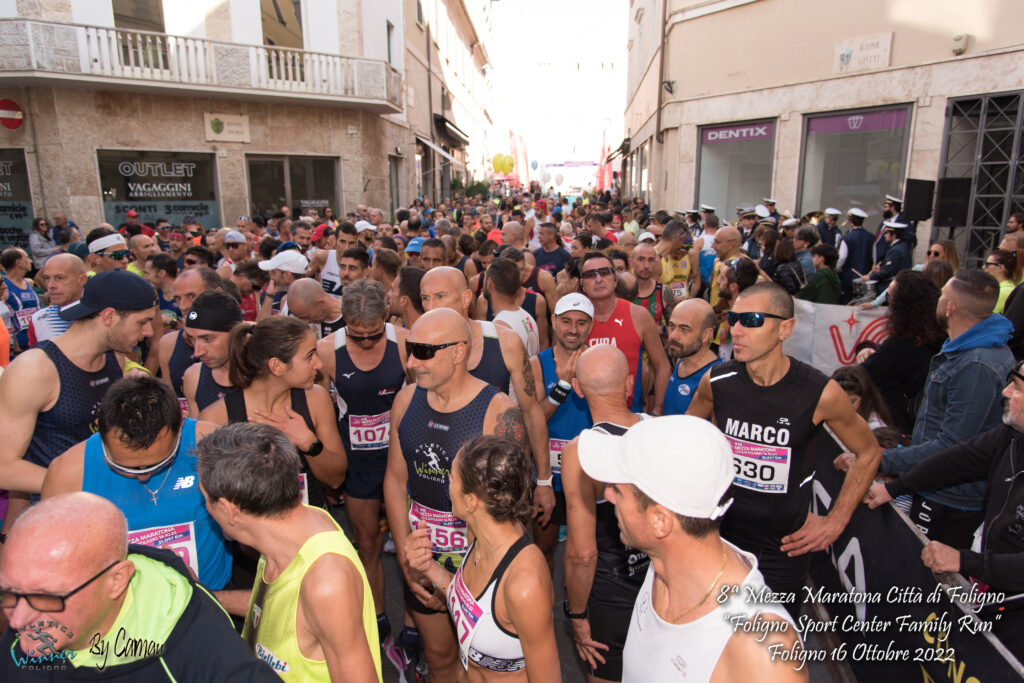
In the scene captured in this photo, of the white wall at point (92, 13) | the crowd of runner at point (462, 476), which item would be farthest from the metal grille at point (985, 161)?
the white wall at point (92, 13)

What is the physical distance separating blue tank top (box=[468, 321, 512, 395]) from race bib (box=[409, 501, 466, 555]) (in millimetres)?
967

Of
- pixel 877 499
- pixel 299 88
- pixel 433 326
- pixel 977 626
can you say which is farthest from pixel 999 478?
pixel 299 88

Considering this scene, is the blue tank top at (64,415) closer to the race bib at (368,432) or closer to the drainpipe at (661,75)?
the race bib at (368,432)

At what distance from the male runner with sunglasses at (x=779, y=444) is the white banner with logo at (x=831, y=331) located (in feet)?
11.9

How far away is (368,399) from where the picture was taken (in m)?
3.77

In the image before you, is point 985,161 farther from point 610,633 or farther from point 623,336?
point 610,633

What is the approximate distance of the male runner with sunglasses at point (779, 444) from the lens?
2.83m

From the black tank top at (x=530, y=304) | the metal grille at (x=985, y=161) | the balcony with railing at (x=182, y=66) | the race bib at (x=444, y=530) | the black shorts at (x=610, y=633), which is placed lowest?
A: the black shorts at (x=610, y=633)

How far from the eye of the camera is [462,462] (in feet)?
7.10

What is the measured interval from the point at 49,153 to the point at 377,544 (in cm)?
1723

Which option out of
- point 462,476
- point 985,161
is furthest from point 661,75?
point 462,476

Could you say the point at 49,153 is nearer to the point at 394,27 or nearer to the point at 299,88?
the point at 299,88

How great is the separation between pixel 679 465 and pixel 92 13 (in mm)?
20081

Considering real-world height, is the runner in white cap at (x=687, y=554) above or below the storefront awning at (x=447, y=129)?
below
